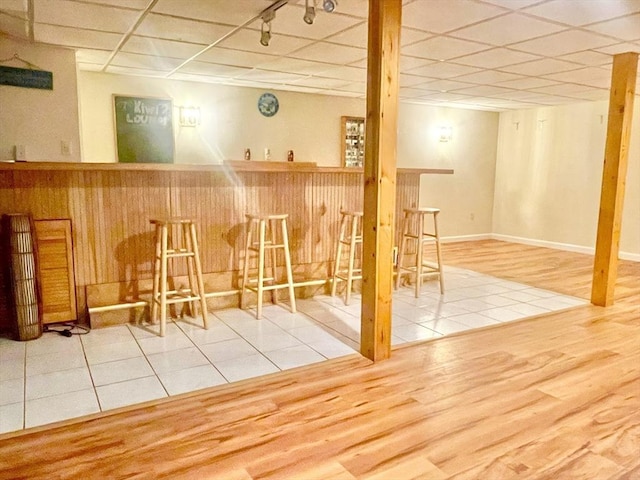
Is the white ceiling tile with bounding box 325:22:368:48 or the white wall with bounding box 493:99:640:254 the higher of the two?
the white ceiling tile with bounding box 325:22:368:48

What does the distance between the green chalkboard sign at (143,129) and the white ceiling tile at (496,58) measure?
329 centimetres

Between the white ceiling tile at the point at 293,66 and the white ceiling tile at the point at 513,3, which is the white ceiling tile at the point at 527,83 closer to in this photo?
the white ceiling tile at the point at 293,66

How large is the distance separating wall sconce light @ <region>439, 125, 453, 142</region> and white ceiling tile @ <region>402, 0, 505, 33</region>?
13.5ft

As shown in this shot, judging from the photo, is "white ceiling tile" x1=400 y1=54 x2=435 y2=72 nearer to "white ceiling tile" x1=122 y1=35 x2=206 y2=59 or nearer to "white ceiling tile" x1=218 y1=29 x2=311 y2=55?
"white ceiling tile" x1=218 y1=29 x2=311 y2=55

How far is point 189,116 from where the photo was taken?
18.2 feet

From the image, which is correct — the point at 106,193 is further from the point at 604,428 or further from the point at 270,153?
the point at 604,428

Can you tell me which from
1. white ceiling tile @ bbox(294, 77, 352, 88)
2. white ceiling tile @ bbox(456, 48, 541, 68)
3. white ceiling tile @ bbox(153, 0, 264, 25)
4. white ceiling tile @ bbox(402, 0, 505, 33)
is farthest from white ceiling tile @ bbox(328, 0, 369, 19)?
white ceiling tile @ bbox(294, 77, 352, 88)

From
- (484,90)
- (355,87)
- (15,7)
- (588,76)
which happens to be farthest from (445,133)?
(15,7)

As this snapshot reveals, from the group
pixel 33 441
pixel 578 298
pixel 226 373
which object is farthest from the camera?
pixel 578 298

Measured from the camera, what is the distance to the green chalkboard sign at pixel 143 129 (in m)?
5.22

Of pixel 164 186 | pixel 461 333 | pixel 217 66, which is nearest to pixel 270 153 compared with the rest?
pixel 217 66

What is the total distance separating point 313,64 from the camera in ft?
15.0

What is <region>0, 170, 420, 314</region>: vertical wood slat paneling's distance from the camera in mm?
3318

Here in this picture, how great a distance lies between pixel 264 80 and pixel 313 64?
3.48 feet
